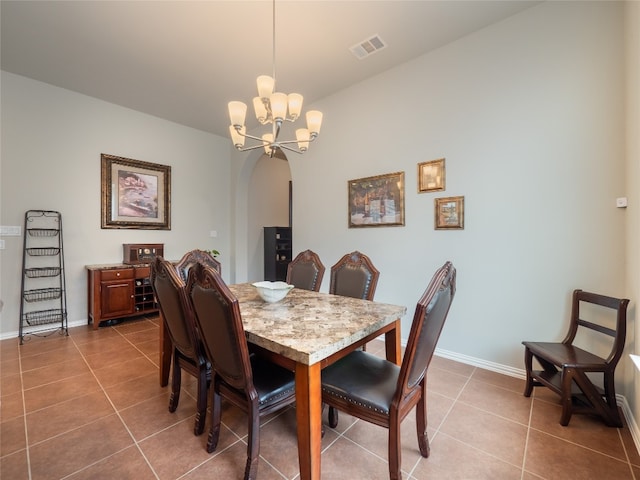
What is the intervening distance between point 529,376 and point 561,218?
1237 millimetres

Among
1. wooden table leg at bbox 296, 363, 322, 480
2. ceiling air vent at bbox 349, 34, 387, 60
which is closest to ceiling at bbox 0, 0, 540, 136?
ceiling air vent at bbox 349, 34, 387, 60

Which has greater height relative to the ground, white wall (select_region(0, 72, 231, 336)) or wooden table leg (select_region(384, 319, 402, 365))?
white wall (select_region(0, 72, 231, 336))

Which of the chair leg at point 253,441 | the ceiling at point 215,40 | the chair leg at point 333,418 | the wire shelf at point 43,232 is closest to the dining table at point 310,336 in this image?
the chair leg at point 253,441

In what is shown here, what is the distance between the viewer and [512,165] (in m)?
2.36

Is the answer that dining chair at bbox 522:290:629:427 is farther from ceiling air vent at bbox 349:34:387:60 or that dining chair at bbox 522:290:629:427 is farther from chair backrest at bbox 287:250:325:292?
ceiling air vent at bbox 349:34:387:60

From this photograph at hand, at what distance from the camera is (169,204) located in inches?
177

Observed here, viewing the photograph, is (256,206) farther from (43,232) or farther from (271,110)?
(271,110)

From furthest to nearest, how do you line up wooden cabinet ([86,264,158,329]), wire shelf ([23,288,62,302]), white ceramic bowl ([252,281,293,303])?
wooden cabinet ([86,264,158,329])
wire shelf ([23,288,62,302])
white ceramic bowl ([252,281,293,303])

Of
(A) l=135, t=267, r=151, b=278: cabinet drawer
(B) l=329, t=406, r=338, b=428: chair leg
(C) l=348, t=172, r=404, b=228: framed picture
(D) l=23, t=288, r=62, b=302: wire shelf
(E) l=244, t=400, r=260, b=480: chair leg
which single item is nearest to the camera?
(E) l=244, t=400, r=260, b=480: chair leg

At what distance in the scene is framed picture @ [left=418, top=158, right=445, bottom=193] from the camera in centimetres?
276

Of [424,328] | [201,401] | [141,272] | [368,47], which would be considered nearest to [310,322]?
[424,328]

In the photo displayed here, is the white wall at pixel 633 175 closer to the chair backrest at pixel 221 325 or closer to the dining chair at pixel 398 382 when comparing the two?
the dining chair at pixel 398 382

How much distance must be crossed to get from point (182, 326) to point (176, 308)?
0.12 m

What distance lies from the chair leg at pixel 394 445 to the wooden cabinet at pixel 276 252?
4.20 m
